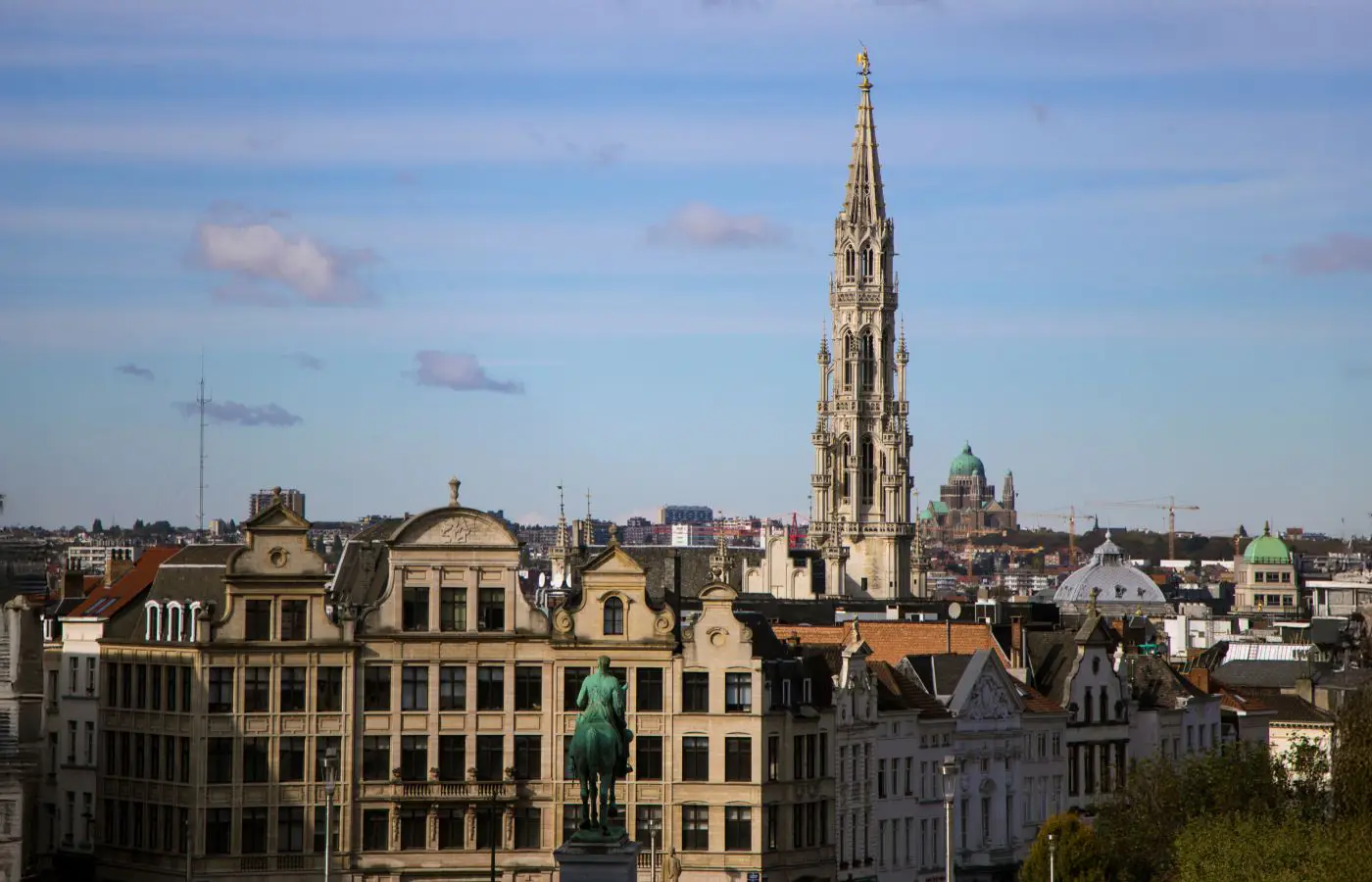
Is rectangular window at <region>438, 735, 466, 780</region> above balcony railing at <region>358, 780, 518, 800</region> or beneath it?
above

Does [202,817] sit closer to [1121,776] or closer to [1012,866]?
[1012,866]

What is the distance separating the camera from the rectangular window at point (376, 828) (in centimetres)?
11269

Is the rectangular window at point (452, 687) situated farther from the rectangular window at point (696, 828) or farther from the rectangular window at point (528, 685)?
the rectangular window at point (696, 828)

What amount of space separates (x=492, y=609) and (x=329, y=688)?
7.07 m

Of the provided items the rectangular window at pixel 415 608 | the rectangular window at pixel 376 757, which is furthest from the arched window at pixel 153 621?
the rectangular window at pixel 415 608

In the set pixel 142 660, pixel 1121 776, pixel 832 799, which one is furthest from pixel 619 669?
pixel 1121 776

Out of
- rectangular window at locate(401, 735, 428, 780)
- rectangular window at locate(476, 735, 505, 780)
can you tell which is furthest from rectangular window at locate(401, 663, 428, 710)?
rectangular window at locate(476, 735, 505, 780)

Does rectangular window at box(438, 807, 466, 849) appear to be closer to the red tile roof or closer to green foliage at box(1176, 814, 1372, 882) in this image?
the red tile roof

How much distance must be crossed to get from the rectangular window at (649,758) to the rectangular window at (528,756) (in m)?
3.79

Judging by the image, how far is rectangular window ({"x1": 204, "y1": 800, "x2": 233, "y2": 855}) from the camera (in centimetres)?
11000

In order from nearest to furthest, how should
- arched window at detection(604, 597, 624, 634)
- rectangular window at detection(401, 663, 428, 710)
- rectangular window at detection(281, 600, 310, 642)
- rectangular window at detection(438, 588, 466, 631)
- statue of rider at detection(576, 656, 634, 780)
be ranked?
statue of rider at detection(576, 656, 634, 780), rectangular window at detection(281, 600, 310, 642), rectangular window at detection(401, 663, 428, 710), rectangular window at detection(438, 588, 466, 631), arched window at detection(604, 597, 624, 634)

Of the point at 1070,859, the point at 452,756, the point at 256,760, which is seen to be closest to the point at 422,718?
the point at 452,756

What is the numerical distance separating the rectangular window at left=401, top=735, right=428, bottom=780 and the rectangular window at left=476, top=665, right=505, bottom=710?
266 cm

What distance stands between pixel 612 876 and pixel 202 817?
37.3 metres
